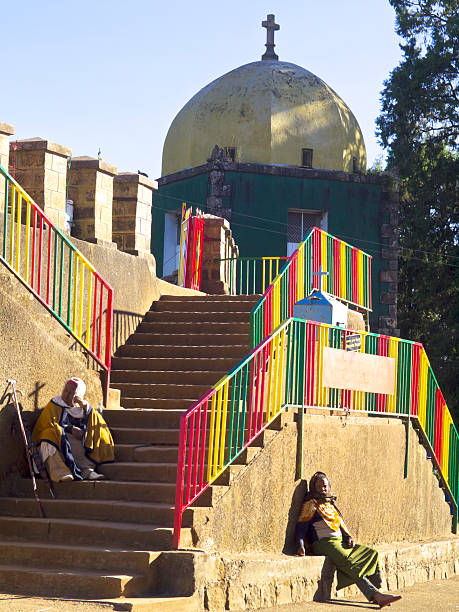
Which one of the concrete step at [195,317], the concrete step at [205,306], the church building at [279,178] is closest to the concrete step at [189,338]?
the concrete step at [195,317]

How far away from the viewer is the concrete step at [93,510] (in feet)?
28.2

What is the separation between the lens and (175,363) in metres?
12.2

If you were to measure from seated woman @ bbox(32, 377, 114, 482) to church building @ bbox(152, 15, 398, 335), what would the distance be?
648 inches

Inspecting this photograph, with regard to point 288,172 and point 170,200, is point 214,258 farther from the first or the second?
point 170,200

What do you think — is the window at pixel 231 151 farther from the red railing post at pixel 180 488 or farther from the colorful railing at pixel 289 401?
the red railing post at pixel 180 488

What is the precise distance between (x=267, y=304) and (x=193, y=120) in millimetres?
16510

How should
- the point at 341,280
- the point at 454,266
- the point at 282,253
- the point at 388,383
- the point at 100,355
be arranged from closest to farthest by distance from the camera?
the point at 100,355
the point at 388,383
the point at 341,280
the point at 282,253
the point at 454,266

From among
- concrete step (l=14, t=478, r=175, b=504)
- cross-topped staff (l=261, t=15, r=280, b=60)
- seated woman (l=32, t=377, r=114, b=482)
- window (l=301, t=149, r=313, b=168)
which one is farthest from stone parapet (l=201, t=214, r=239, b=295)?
cross-topped staff (l=261, t=15, r=280, b=60)

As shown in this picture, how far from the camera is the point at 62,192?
12.4 m

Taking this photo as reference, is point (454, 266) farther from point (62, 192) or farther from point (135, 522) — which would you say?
point (135, 522)

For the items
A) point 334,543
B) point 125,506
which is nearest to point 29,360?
point 125,506

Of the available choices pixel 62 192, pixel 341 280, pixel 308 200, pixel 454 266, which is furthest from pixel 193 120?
pixel 62 192

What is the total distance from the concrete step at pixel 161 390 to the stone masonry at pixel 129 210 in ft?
9.54

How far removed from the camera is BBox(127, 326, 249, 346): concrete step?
12.6 meters
